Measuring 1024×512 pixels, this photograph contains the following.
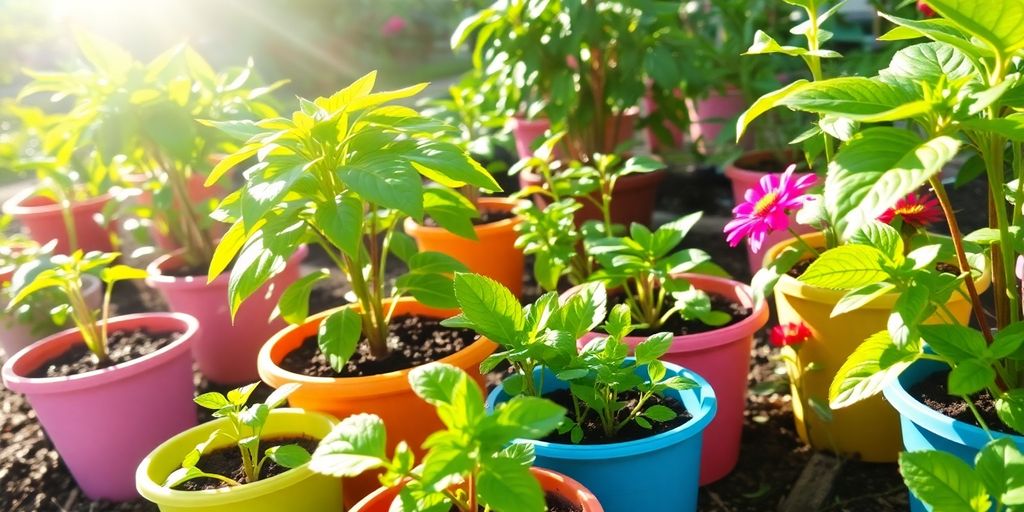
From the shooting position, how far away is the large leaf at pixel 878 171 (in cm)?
89

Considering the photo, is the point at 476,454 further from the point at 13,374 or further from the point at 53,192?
the point at 53,192

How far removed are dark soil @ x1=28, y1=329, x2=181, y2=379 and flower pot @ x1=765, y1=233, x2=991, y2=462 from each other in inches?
59.3

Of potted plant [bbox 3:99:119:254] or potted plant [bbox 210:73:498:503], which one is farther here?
potted plant [bbox 3:99:119:254]

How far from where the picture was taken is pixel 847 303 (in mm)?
1157

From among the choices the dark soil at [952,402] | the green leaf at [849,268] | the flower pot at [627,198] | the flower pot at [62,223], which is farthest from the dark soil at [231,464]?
the flower pot at [62,223]

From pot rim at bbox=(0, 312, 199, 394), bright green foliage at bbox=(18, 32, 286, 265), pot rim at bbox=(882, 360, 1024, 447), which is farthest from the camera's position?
bright green foliage at bbox=(18, 32, 286, 265)

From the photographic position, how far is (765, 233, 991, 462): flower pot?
1.62 m

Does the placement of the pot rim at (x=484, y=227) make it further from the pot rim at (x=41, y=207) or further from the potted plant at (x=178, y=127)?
the pot rim at (x=41, y=207)

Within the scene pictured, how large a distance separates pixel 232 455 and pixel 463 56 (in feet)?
28.9

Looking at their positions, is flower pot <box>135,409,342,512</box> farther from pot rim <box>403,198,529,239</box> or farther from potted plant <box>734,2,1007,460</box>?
pot rim <box>403,198,529,239</box>

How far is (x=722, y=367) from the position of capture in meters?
1.66

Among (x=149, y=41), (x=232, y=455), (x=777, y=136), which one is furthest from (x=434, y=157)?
(x=149, y=41)

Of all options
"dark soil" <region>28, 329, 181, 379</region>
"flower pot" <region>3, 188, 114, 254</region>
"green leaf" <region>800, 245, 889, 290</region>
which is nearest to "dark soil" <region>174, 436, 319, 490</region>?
"dark soil" <region>28, 329, 181, 379</region>

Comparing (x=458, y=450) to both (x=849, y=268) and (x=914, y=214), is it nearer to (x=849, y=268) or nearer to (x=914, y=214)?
(x=849, y=268)
